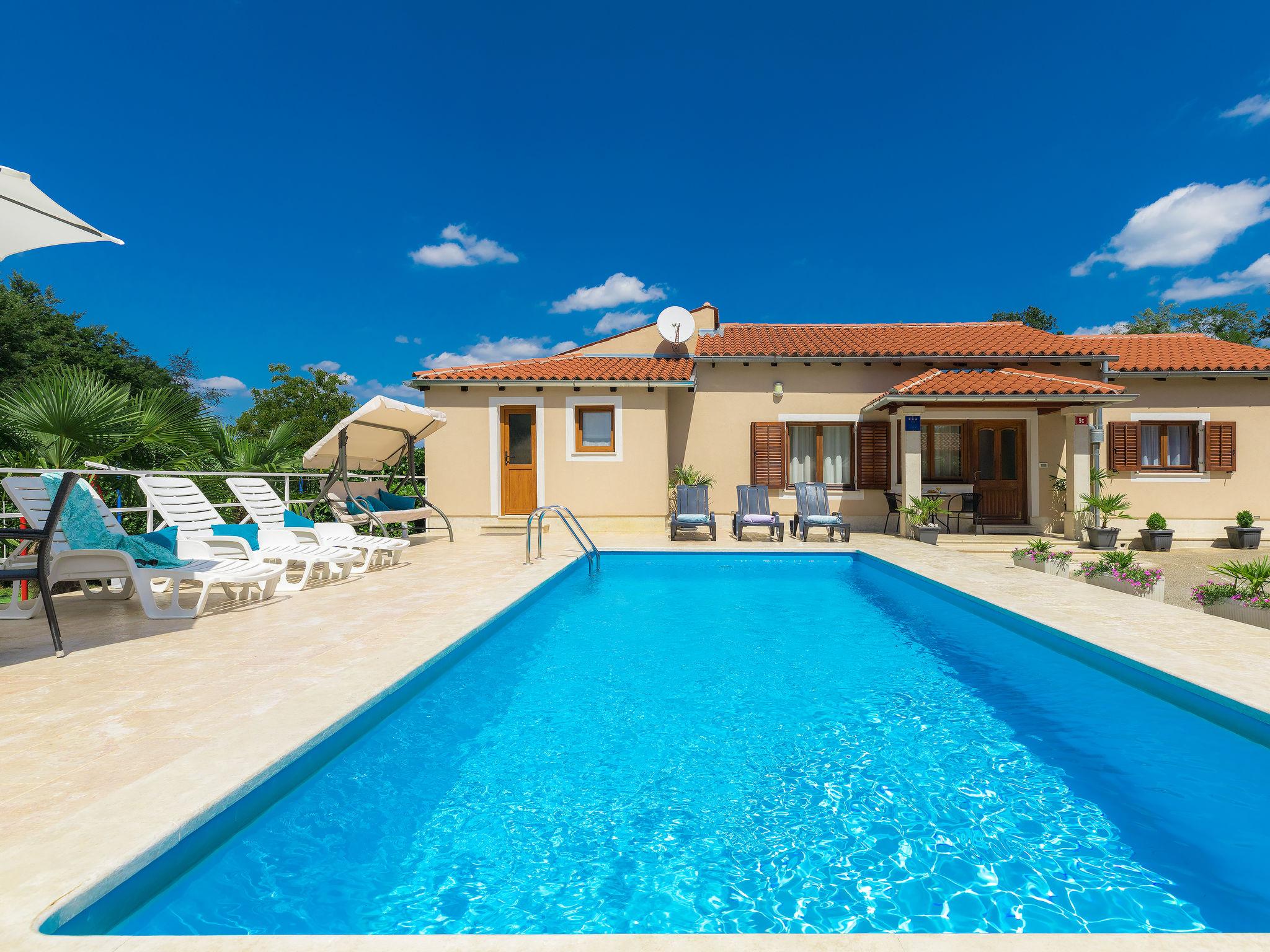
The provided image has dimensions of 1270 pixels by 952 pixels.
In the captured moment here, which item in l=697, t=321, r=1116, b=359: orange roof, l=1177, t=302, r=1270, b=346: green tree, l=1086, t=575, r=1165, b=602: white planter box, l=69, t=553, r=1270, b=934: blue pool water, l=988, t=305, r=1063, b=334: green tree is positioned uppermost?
l=988, t=305, r=1063, b=334: green tree

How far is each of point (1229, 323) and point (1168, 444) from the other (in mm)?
33880

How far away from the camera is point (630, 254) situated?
1225 inches

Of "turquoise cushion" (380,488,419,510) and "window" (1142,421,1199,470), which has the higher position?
"window" (1142,421,1199,470)

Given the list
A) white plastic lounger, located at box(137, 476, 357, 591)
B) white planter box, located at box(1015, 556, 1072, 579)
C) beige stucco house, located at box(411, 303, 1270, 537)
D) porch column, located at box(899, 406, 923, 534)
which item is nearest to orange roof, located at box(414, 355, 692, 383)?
beige stucco house, located at box(411, 303, 1270, 537)

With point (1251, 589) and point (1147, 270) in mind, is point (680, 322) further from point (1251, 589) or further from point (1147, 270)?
point (1147, 270)

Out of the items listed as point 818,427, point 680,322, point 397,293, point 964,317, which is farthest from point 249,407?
point 964,317

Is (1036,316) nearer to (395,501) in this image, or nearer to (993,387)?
(993,387)

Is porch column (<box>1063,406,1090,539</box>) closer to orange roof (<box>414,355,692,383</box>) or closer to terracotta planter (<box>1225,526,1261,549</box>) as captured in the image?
terracotta planter (<box>1225,526,1261,549</box>)

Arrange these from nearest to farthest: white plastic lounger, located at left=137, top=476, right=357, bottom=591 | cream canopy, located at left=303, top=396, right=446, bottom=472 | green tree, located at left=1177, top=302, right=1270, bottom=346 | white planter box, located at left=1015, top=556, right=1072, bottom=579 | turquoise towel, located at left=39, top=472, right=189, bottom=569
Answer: turquoise towel, located at left=39, top=472, right=189, bottom=569 → white plastic lounger, located at left=137, top=476, right=357, bottom=591 → white planter box, located at left=1015, top=556, right=1072, bottom=579 → cream canopy, located at left=303, top=396, right=446, bottom=472 → green tree, located at left=1177, top=302, right=1270, bottom=346

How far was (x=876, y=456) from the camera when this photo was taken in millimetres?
13734

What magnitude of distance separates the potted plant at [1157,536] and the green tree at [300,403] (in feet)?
106

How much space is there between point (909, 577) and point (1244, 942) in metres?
6.56

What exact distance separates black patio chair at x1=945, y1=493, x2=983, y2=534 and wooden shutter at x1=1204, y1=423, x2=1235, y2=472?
206 inches

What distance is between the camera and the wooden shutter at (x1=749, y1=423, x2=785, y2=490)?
1378cm
